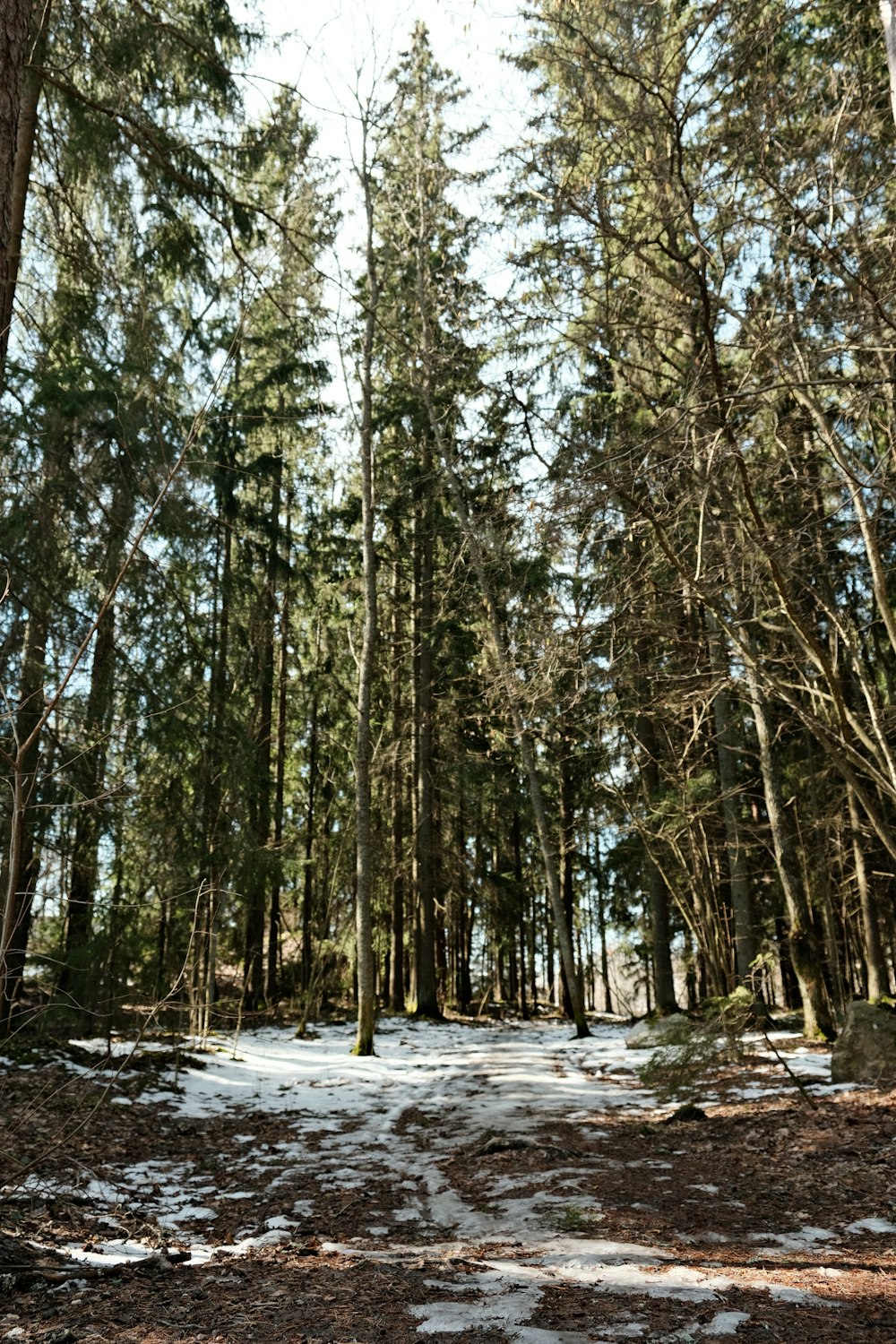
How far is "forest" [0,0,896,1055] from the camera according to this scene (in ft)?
15.6

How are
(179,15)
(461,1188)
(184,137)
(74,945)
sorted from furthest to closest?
(74,945) → (179,15) → (184,137) → (461,1188)

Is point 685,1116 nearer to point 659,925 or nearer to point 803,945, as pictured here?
point 803,945

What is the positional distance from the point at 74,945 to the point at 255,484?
10.2 metres

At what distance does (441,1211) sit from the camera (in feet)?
14.9

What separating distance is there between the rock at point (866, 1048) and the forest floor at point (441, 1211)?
28 cm

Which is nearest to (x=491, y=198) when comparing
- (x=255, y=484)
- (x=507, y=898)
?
(x=255, y=484)

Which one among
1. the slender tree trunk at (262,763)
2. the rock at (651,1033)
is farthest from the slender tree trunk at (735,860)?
the slender tree trunk at (262,763)

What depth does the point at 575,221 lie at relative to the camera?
219 inches

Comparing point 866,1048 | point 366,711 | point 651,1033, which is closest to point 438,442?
point 366,711

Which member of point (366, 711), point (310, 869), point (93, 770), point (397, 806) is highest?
point (366, 711)

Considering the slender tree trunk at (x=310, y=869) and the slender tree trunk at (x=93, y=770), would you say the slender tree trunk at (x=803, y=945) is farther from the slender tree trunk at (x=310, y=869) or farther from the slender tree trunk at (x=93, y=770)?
the slender tree trunk at (x=310, y=869)

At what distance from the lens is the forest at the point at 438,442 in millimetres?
4750

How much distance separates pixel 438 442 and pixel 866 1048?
976 cm

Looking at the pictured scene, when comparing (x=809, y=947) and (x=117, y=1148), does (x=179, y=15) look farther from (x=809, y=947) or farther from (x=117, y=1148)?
(x=809, y=947)
